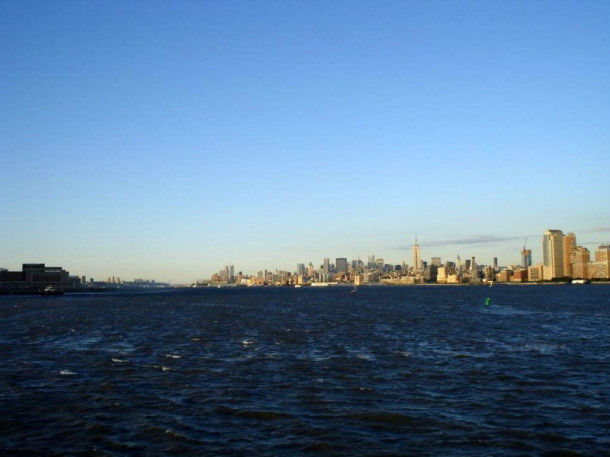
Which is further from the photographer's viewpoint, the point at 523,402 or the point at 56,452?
the point at 523,402

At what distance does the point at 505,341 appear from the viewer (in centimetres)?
6106

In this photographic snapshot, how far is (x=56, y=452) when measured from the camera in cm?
2444

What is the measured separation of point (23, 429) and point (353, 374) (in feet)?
70.0

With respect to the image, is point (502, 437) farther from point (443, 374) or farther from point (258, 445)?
point (443, 374)

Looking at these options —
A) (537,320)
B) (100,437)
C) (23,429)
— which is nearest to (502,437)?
(100,437)

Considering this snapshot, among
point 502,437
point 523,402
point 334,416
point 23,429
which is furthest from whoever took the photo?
point 523,402

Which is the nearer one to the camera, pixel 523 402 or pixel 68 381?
pixel 523 402

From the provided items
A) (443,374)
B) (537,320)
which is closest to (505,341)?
(443,374)

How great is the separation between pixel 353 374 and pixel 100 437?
1917cm

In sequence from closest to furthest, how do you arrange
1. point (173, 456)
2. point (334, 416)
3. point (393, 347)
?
1. point (173, 456)
2. point (334, 416)
3. point (393, 347)

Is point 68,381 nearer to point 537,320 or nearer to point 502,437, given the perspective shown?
point 502,437

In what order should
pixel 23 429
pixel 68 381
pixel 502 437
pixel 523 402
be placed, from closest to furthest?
1. pixel 502 437
2. pixel 23 429
3. pixel 523 402
4. pixel 68 381

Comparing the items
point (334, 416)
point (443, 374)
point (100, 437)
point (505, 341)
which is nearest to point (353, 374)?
point (443, 374)

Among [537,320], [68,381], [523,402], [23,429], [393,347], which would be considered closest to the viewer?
[23,429]
